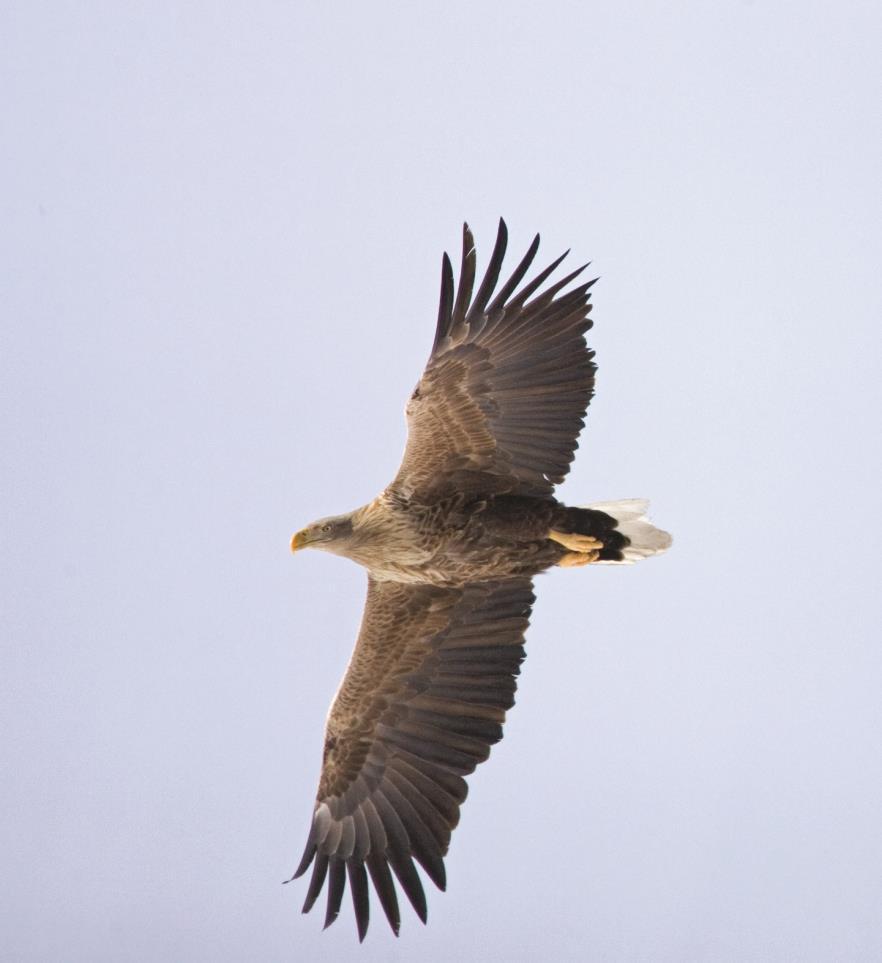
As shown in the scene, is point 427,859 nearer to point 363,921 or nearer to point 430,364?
point 363,921

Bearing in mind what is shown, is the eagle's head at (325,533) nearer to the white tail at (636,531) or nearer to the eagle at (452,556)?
the eagle at (452,556)

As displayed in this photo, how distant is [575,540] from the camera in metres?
13.8

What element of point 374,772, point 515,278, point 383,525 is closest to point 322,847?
point 374,772

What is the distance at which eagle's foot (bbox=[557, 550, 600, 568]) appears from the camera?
13.9m

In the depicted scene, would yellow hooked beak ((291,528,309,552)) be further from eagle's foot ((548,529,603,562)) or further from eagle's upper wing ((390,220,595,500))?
eagle's foot ((548,529,603,562))

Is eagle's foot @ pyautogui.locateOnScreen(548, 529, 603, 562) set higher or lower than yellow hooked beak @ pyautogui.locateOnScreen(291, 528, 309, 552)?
higher

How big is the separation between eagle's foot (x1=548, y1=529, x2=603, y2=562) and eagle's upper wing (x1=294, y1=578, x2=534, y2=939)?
645 mm

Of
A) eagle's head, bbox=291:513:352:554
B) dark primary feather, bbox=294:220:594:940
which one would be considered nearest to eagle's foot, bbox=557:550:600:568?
dark primary feather, bbox=294:220:594:940

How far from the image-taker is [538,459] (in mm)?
13781

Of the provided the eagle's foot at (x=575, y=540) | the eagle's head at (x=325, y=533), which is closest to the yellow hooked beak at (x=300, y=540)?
the eagle's head at (x=325, y=533)

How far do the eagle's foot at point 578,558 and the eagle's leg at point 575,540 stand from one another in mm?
53

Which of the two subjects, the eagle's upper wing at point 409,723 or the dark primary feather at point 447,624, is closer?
the dark primary feather at point 447,624

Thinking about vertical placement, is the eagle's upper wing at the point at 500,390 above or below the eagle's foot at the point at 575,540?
above

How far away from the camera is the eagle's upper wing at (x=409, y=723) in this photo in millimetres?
14086
